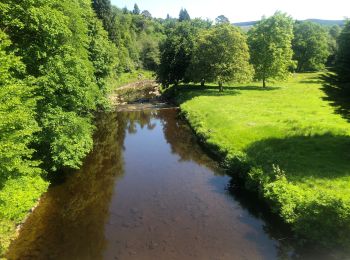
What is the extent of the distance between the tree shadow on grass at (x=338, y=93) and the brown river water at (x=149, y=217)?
38.0 ft

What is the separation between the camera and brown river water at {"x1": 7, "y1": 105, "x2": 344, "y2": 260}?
65.1 ft

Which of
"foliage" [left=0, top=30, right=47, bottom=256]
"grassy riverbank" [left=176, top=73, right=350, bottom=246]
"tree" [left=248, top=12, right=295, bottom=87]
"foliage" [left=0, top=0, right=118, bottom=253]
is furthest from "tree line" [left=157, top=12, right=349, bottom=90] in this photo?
"foliage" [left=0, top=30, right=47, bottom=256]

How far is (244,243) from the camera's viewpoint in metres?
20.4

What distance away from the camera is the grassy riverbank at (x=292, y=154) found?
1888cm

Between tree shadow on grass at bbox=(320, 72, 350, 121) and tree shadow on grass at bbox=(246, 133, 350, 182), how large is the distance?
3.46m

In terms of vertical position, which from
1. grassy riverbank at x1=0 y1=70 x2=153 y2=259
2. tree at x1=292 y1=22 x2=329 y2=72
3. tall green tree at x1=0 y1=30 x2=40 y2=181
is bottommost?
grassy riverbank at x1=0 y1=70 x2=153 y2=259

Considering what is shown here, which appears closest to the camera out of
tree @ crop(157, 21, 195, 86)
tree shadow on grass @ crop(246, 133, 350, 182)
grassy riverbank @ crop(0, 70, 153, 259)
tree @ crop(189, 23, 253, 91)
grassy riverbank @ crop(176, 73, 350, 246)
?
grassy riverbank @ crop(176, 73, 350, 246)

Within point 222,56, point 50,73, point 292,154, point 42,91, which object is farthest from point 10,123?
point 222,56

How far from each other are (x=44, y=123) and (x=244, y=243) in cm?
1778

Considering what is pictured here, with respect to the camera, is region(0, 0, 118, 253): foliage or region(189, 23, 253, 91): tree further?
region(189, 23, 253, 91): tree

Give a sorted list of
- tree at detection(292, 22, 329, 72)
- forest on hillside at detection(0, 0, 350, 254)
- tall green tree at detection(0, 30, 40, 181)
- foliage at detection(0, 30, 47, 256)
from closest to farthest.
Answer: tall green tree at detection(0, 30, 40, 181)
foliage at detection(0, 30, 47, 256)
forest on hillside at detection(0, 0, 350, 254)
tree at detection(292, 22, 329, 72)

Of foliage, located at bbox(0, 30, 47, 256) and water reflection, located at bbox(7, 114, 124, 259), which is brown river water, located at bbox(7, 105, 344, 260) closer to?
water reflection, located at bbox(7, 114, 124, 259)

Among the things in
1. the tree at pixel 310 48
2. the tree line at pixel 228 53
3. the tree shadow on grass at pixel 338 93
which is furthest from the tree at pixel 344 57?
the tree at pixel 310 48

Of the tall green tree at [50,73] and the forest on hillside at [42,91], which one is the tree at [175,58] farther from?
the tall green tree at [50,73]
